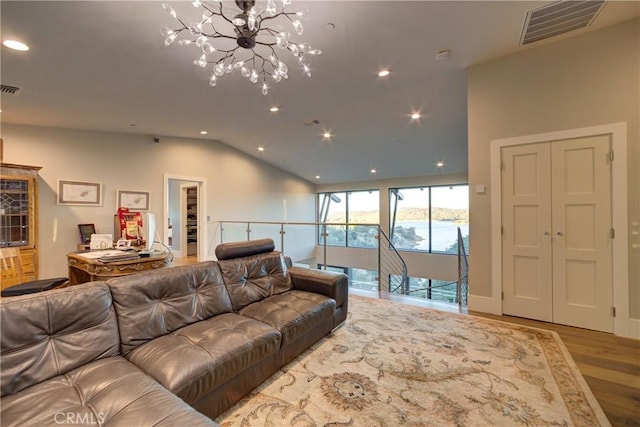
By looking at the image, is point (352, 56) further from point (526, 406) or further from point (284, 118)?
point (526, 406)

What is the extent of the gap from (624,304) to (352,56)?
11.9 ft

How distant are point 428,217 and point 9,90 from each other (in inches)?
333

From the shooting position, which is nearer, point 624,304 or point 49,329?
A: point 49,329

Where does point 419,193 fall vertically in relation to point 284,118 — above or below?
below

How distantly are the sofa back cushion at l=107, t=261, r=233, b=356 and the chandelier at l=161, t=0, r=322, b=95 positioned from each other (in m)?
1.66

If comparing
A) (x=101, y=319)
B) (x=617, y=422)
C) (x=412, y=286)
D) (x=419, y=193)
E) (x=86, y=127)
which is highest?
(x=86, y=127)

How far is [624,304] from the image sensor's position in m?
2.66

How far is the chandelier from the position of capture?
1997 mm

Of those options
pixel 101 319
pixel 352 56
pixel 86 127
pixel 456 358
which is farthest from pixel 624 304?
pixel 86 127

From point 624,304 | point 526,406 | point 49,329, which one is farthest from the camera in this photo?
point 624,304

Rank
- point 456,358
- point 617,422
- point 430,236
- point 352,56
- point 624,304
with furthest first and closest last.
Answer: point 430,236, point 352,56, point 624,304, point 456,358, point 617,422

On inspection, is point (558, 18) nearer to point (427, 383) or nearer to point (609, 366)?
point (609, 366)

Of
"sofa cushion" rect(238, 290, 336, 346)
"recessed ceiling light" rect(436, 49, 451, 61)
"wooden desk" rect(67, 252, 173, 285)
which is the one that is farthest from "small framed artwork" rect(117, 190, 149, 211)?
"recessed ceiling light" rect(436, 49, 451, 61)

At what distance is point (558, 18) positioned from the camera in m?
2.55
